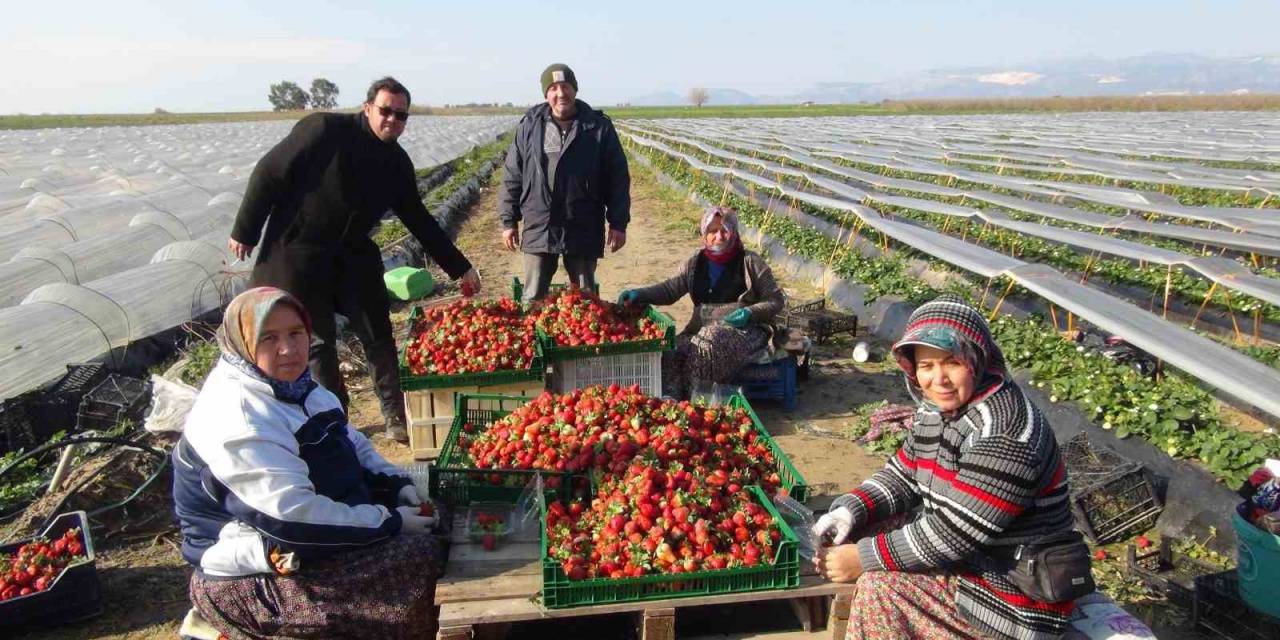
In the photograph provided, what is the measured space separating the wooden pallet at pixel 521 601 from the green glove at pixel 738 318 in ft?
8.69

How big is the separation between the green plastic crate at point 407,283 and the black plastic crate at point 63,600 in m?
5.29

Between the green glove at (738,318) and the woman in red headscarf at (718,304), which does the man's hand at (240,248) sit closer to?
the woman in red headscarf at (718,304)

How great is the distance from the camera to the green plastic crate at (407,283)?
884 centimetres

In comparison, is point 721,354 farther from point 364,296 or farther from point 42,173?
point 42,173

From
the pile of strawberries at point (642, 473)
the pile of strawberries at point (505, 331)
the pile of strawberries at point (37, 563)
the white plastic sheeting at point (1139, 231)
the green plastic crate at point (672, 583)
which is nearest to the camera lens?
the green plastic crate at point (672, 583)

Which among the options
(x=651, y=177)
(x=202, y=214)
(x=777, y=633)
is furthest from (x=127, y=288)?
(x=651, y=177)

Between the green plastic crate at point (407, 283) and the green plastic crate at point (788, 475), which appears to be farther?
the green plastic crate at point (407, 283)

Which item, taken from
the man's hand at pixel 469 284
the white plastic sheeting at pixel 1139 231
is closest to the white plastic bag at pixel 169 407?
the man's hand at pixel 469 284

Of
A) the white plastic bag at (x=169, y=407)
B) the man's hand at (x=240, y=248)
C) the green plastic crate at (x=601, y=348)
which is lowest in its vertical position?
the white plastic bag at (x=169, y=407)

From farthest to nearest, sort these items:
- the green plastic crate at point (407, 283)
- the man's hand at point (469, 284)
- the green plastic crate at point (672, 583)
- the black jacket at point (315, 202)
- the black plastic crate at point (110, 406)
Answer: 1. the green plastic crate at point (407, 283)
2. the black plastic crate at point (110, 406)
3. the man's hand at point (469, 284)
4. the black jacket at point (315, 202)
5. the green plastic crate at point (672, 583)

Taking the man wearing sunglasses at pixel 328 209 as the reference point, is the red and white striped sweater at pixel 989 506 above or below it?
below

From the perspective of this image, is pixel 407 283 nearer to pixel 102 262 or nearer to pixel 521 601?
pixel 102 262

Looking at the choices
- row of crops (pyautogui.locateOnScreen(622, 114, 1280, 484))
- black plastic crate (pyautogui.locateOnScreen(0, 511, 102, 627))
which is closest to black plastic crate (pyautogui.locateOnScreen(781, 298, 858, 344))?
row of crops (pyautogui.locateOnScreen(622, 114, 1280, 484))

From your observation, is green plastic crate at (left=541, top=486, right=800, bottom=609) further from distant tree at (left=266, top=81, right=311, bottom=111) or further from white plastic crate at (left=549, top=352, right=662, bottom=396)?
distant tree at (left=266, top=81, right=311, bottom=111)
